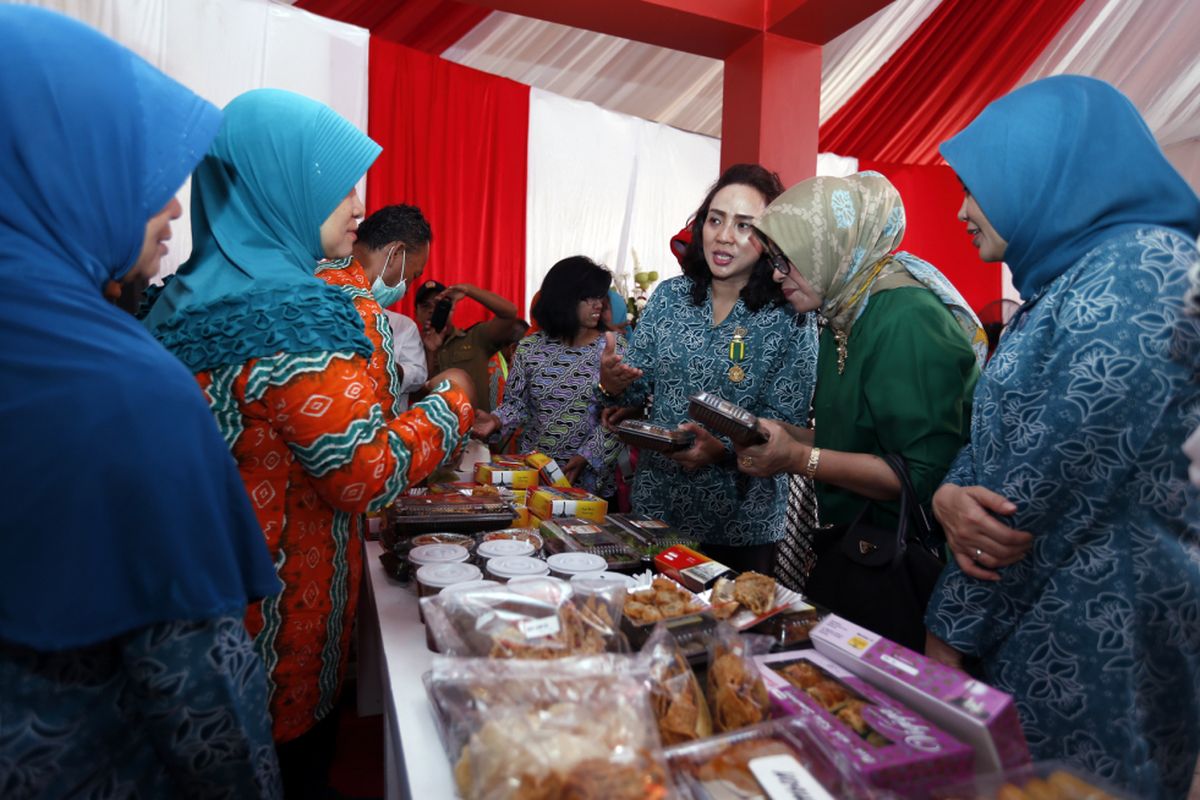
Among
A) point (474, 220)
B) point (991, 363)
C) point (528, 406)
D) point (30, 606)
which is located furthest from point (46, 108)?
point (474, 220)

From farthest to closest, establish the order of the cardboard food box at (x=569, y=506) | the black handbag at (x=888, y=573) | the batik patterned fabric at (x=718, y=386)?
1. the batik patterned fabric at (x=718, y=386)
2. the cardboard food box at (x=569, y=506)
3. the black handbag at (x=888, y=573)

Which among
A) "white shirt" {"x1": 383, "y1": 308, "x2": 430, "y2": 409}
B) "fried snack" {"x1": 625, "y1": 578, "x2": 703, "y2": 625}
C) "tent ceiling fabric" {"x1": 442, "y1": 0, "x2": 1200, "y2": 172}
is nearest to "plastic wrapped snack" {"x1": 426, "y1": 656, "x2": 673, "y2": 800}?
"fried snack" {"x1": 625, "y1": 578, "x2": 703, "y2": 625}

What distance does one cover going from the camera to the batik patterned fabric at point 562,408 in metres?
2.91

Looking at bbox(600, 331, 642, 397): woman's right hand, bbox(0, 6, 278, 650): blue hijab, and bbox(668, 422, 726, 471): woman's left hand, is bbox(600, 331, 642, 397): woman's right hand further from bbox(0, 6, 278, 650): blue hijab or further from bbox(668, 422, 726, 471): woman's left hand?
bbox(0, 6, 278, 650): blue hijab

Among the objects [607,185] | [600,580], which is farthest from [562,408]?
[607,185]

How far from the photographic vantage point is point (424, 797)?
79 cm

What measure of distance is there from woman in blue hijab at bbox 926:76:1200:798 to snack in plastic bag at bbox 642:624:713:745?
526mm

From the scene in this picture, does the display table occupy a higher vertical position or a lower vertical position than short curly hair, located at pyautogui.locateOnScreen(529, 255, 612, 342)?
lower

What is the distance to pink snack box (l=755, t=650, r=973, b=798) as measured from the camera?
28.8 inches

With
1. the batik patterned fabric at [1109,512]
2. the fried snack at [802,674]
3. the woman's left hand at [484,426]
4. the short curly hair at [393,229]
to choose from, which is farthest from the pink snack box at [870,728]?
the short curly hair at [393,229]

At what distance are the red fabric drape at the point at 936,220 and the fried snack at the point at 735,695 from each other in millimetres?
6657

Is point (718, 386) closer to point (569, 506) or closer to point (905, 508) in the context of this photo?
point (569, 506)

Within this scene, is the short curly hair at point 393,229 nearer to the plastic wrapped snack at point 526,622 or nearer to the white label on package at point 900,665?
the plastic wrapped snack at point 526,622

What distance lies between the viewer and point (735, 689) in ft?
2.79
